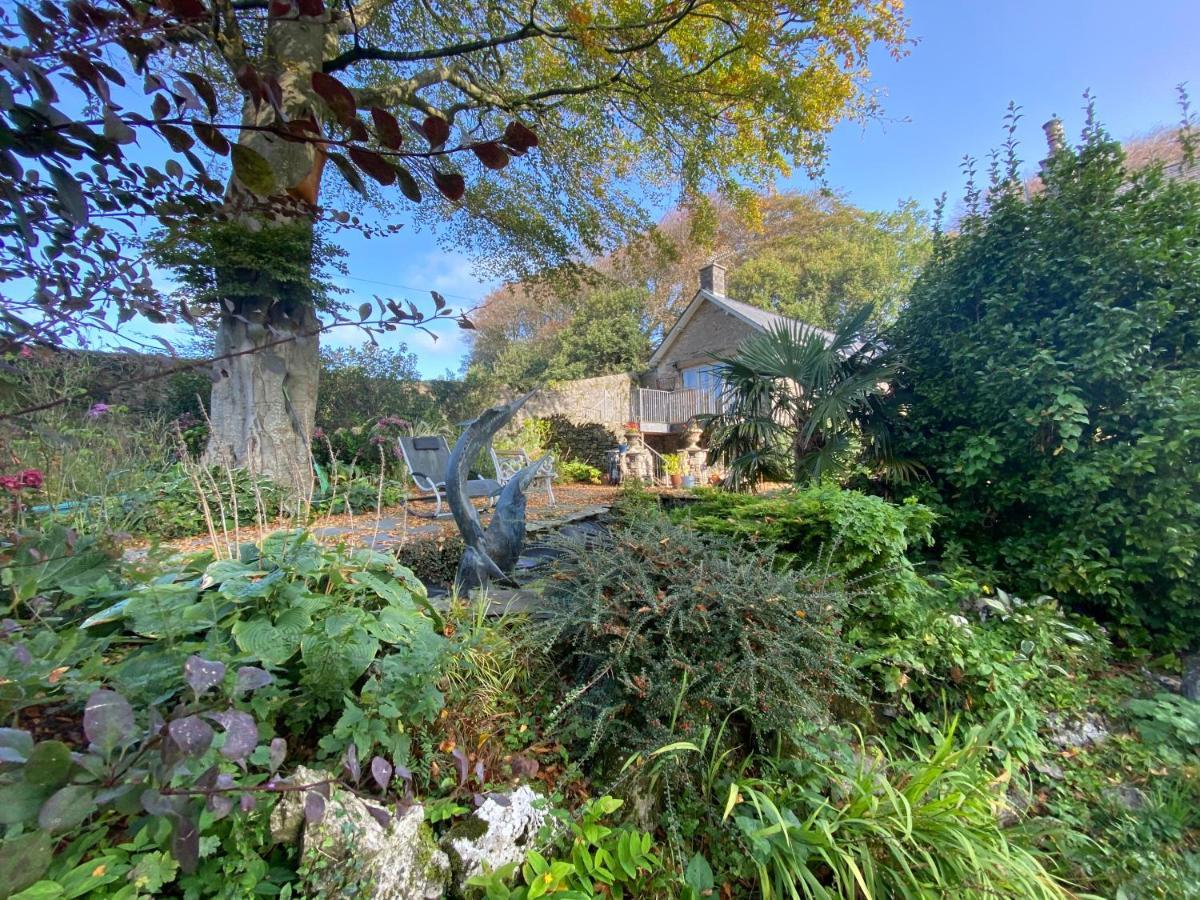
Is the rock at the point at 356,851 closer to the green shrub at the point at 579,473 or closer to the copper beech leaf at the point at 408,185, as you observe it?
the copper beech leaf at the point at 408,185

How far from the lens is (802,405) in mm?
4340

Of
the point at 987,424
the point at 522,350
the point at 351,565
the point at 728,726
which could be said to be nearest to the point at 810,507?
the point at 728,726

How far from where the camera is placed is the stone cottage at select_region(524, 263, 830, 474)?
1148cm

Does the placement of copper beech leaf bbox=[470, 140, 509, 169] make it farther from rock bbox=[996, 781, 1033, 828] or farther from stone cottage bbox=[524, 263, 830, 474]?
stone cottage bbox=[524, 263, 830, 474]

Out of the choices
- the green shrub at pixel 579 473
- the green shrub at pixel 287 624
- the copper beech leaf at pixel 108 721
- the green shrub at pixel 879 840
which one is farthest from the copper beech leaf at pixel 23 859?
the green shrub at pixel 579 473

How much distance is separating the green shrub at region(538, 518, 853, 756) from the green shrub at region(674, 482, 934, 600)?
0.49 meters

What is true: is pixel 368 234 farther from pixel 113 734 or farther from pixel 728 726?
pixel 728 726

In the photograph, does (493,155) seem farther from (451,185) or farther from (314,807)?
(314,807)

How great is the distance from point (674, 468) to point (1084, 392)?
7.50 metres

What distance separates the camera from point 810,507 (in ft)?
9.01

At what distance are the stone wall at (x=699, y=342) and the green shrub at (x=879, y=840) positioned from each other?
12.1 m

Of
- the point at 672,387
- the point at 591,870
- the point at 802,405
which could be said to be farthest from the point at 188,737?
the point at 672,387

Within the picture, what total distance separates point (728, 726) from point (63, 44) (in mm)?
2435

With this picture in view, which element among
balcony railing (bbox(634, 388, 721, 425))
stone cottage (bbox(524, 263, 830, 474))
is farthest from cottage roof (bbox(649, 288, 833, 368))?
balcony railing (bbox(634, 388, 721, 425))
